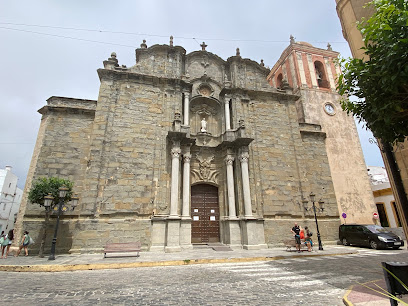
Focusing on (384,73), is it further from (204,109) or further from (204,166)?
(204,109)

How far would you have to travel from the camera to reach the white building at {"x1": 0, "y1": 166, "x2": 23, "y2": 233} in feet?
90.3

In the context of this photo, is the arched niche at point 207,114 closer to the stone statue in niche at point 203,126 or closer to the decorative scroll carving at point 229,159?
the stone statue in niche at point 203,126

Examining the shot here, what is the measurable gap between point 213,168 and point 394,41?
11.4m

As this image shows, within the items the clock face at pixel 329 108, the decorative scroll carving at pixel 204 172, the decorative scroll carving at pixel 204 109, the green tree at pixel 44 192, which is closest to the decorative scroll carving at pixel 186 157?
the decorative scroll carving at pixel 204 172

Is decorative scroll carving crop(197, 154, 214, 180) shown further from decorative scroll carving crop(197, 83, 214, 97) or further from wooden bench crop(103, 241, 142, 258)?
wooden bench crop(103, 241, 142, 258)

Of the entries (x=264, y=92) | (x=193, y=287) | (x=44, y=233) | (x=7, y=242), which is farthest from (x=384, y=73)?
(x=7, y=242)

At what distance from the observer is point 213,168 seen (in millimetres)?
14305

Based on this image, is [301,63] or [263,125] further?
[301,63]

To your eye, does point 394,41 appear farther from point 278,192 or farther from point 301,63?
point 301,63

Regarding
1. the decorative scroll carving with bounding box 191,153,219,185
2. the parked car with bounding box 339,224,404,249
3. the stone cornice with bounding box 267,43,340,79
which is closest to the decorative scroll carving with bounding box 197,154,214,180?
the decorative scroll carving with bounding box 191,153,219,185

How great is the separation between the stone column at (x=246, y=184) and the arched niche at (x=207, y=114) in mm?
3149

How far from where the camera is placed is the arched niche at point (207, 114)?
15680mm

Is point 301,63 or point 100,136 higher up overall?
point 301,63

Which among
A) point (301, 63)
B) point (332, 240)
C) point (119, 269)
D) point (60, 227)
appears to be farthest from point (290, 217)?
point (301, 63)
